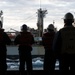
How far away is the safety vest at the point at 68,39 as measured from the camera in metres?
8.79

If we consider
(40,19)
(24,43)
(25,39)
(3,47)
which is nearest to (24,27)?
(25,39)

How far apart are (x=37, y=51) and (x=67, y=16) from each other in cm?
1170

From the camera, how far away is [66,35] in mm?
8820

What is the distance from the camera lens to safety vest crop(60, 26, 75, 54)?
28.8 feet

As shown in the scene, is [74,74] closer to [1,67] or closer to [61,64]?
[61,64]

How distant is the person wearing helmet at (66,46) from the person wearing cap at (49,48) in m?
2.45

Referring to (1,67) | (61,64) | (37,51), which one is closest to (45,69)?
(1,67)

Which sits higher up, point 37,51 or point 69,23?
point 69,23

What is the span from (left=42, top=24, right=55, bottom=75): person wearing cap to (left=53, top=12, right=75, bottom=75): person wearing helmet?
2.45 meters

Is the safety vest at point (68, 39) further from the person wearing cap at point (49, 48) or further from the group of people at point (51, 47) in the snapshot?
the person wearing cap at point (49, 48)

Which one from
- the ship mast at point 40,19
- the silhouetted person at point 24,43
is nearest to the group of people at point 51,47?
the silhouetted person at point 24,43

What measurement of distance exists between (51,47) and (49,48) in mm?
91

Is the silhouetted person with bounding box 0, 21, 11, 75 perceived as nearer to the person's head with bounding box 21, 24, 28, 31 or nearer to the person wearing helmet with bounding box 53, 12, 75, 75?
the person's head with bounding box 21, 24, 28, 31

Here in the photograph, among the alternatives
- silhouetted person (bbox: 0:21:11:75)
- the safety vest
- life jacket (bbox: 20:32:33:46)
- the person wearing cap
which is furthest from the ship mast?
the safety vest
